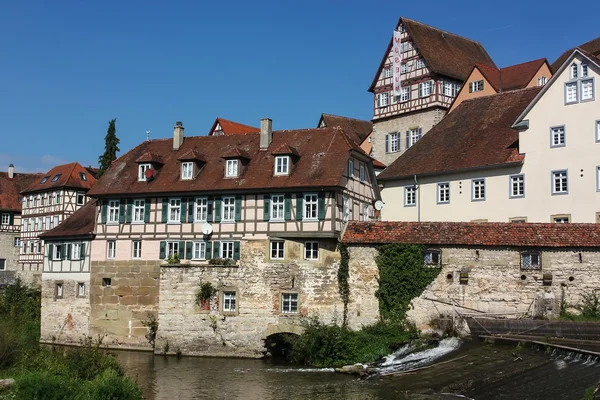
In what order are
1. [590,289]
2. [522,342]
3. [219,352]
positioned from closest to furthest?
[522,342]
[590,289]
[219,352]

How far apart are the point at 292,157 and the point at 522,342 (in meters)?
13.9

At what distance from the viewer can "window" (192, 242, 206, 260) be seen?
35.7 metres

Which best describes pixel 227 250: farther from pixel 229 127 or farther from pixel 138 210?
pixel 229 127

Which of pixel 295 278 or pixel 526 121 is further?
pixel 526 121

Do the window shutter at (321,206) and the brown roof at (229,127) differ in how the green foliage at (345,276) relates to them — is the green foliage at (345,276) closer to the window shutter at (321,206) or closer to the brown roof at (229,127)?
the window shutter at (321,206)

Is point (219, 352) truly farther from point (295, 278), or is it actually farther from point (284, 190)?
point (284, 190)

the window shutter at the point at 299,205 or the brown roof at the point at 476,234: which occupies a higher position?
the window shutter at the point at 299,205

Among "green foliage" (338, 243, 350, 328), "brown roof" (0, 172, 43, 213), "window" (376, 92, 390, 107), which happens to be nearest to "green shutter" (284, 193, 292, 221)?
"green foliage" (338, 243, 350, 328)

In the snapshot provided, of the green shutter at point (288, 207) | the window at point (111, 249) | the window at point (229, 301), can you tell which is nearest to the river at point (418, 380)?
the window at point (229, 301)

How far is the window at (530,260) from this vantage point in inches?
1142

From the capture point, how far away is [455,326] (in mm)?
28781

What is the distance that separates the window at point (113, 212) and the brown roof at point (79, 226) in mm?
1302

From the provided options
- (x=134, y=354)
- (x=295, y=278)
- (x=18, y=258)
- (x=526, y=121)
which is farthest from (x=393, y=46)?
(x=18, y=258)

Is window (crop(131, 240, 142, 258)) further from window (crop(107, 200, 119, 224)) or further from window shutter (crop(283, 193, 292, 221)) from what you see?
window shutter (crop(283, 193, 292, 221))
